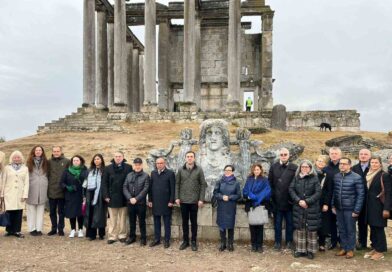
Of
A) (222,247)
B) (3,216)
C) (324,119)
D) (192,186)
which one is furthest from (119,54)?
(222,247)

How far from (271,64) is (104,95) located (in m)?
14.8

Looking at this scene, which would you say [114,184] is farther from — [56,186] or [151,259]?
[151,259]

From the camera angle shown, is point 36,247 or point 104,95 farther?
point 104,95

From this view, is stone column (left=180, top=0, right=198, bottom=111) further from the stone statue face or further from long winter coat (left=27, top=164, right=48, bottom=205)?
long winter coat (left=27, top=164, right=48, bottom=205)

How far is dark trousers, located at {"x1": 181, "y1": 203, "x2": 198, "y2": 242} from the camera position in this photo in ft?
29.2

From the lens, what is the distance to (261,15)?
3859cm

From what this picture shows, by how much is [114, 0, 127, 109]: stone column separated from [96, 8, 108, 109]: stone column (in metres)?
4.18

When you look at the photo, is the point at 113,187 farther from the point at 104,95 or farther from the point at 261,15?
the point at 261,15

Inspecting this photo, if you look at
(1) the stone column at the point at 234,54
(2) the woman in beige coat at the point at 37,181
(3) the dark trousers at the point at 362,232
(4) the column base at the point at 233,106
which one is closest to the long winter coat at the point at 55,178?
(2) the woman in beige coat at the point at 37,181

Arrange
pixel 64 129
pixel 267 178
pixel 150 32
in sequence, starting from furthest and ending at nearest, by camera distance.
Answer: pixel 150 32, pixel 64 129, pixel 267 178

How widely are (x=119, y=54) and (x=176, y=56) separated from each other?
9.63m

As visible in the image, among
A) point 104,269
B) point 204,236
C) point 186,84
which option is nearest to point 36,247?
point 104,269

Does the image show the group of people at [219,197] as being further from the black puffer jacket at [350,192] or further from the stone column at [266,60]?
the stone column at [266,60]

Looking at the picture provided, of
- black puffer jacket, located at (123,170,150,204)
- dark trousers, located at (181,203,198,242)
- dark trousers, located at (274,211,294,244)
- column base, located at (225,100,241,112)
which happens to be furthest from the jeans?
column base, located at (225,100,241,112)
